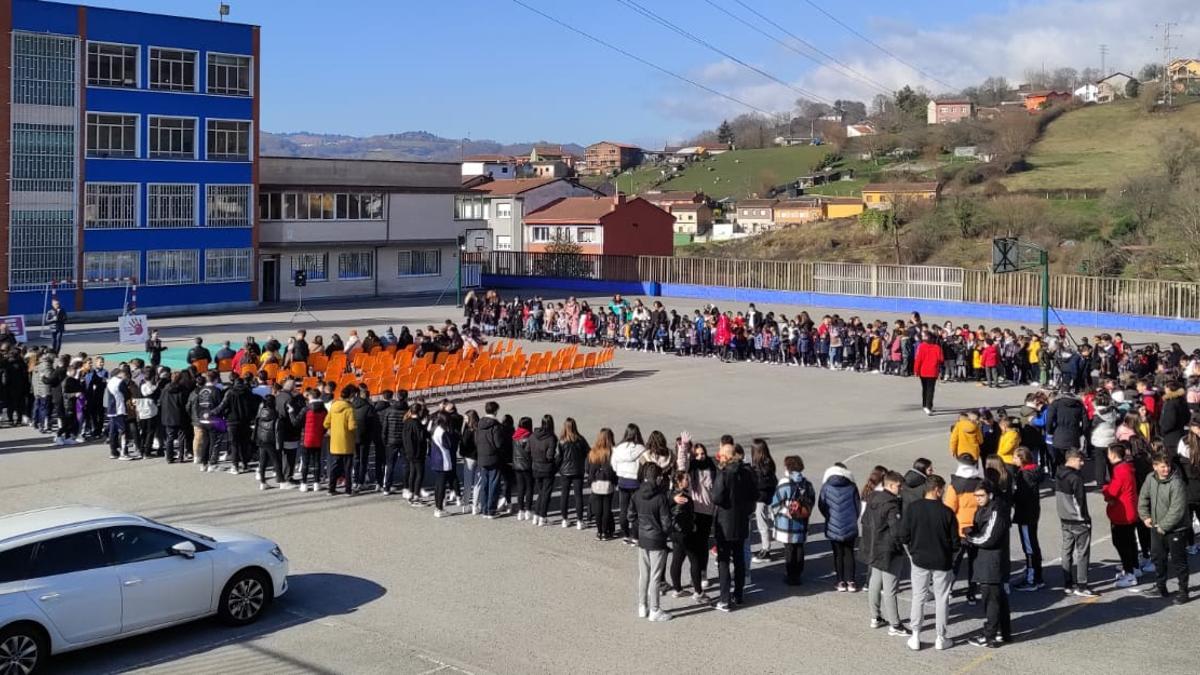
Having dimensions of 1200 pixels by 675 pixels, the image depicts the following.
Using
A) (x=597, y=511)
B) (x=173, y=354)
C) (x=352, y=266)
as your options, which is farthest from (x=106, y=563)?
(x=352, y=266)

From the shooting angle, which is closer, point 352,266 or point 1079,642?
point 1079,642

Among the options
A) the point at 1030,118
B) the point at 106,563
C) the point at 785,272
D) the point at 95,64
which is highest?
the point at 1030,118

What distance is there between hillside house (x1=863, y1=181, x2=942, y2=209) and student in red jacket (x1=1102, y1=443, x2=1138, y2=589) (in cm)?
7399

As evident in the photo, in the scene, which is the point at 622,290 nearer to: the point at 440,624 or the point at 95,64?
the point at 95,64

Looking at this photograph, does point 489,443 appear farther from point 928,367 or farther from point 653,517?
point 928,367

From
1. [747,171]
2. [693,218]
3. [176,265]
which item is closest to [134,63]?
[176,265]

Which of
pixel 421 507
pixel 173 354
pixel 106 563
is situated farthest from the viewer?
pixel 173 354

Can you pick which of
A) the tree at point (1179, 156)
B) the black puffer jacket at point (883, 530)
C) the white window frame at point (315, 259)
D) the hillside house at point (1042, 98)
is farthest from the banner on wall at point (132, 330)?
the hillside house at point (1042, 98)

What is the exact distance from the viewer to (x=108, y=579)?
33.1ft

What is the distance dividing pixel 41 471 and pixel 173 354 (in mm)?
15373

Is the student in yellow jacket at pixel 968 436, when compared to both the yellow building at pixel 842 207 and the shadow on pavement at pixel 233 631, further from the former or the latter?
the yellow building at pixel 842 207

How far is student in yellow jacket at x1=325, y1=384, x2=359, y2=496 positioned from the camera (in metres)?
16.1

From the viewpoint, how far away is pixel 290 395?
55.4 ft

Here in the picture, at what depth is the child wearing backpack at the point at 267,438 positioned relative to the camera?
1667cm
